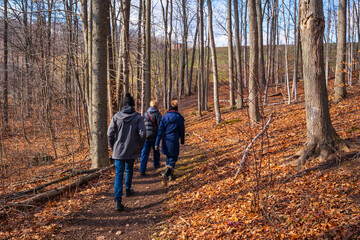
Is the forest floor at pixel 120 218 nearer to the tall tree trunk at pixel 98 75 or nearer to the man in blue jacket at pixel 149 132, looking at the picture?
the man in blue jacket at pixel 149 132

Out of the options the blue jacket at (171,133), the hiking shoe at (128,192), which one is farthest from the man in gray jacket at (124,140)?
the blue jacket at (171,133)

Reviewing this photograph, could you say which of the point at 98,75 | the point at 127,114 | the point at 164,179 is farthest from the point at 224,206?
the point at 98,75

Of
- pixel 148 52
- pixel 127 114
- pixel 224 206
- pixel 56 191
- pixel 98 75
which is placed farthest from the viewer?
pixel 148 52

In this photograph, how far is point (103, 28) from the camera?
263 inches

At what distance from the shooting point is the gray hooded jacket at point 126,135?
482cm

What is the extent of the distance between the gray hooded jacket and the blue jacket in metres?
1.17

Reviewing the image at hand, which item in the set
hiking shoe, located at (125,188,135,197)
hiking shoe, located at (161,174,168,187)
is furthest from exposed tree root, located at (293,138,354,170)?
hiking shoe, located at (125,188,135,197)

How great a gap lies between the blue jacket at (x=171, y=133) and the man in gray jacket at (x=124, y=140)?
3.85ft

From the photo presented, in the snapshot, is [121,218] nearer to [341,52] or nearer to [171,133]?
[171,133]

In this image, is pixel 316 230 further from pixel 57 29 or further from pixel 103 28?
pixel 57 29

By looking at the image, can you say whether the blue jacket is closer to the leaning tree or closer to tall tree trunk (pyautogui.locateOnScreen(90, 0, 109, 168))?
tall tree trunk (pyautogui.locateOnScreen(90, 0, 109, 168))

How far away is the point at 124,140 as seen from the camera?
16.0 feet

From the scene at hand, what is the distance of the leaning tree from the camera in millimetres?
4816

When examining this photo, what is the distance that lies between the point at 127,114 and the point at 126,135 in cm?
46
